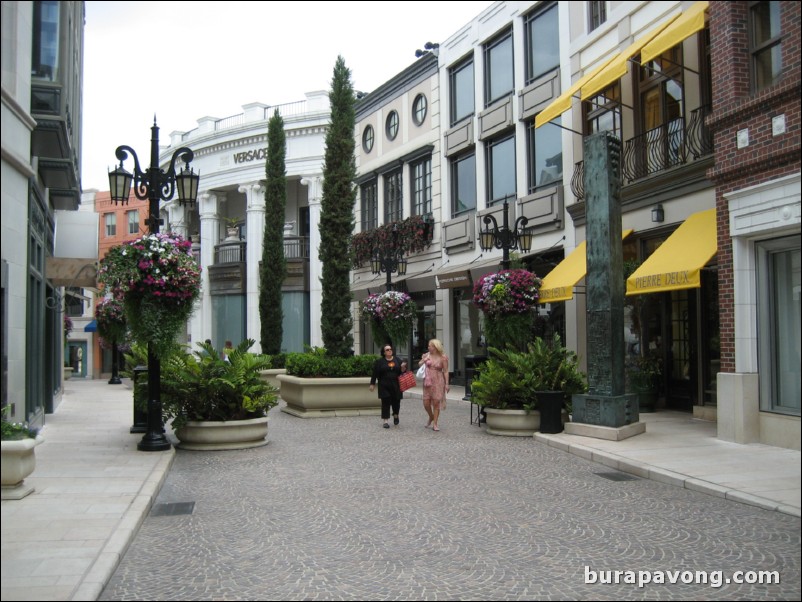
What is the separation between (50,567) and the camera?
504 centimetres

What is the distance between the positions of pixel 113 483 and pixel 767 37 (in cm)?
771

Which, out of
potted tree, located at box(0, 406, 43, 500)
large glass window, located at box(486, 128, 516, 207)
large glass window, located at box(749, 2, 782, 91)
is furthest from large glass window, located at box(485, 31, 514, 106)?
large glass window, located at box(749, 2, 782, 91)

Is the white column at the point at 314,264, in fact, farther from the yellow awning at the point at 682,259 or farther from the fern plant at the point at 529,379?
the yellow awning at the point at 682,259

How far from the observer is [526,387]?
12391 millimetres

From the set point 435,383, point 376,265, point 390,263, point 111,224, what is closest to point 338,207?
point 390,263

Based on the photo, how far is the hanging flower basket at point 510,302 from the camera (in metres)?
15.3

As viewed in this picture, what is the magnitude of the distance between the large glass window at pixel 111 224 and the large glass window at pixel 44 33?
45232 millimetres

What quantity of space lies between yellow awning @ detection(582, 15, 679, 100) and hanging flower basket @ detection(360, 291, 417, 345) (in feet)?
40.1

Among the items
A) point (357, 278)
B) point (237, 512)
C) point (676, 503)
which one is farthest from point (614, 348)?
point (357, 278)

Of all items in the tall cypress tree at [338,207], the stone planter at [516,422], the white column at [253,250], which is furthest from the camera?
the white column at [253,250]

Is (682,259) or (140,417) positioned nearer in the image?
(682,259)

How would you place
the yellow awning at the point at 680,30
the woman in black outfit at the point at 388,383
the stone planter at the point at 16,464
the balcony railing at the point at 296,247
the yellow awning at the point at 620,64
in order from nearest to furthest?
the yellow awning at the point at 680,30
the yellow awning at the point at 620,64
the stone planter at the point at 16,464
the woman in black outfit at the point at 388,383
the balcony railing at the point at 296,247

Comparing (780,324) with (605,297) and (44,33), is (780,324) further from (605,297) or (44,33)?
(605,297)

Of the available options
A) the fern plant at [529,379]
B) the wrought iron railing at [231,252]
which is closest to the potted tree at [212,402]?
the fern plant at [529,379]
